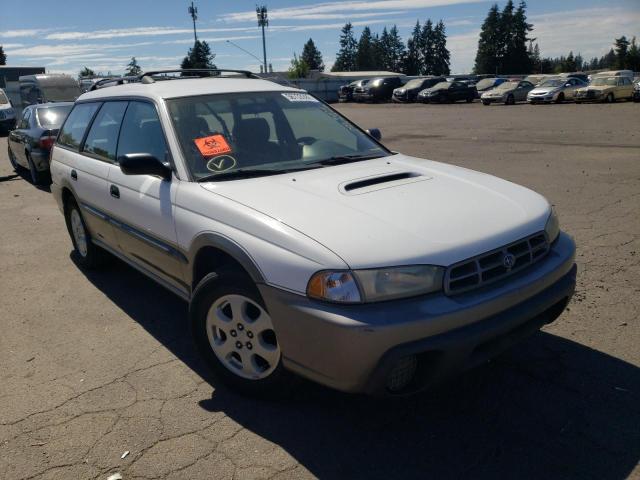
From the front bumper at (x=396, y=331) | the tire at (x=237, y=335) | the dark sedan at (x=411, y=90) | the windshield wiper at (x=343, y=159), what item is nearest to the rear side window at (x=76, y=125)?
the windshield wiper at (x=343, y=159)

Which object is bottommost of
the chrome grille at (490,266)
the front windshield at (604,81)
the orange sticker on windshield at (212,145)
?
the chrome grille at (490,266)

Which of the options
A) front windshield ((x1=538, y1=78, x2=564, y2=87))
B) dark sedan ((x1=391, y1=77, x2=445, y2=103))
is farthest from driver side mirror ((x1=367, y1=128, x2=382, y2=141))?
dark sedan ((x1=391, y1=77, x2=445, y2=103))

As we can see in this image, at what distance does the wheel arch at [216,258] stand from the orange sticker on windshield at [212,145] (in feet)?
2.12

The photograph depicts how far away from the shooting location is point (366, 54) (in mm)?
127438

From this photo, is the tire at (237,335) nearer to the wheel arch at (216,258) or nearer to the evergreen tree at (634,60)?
the wheel arch at (216,258)

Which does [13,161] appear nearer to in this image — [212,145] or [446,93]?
[212,145]

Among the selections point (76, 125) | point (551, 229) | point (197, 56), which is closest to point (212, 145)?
point (551, 229)

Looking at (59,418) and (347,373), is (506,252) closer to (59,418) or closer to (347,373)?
(347,373)

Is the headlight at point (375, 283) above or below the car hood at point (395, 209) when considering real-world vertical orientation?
below

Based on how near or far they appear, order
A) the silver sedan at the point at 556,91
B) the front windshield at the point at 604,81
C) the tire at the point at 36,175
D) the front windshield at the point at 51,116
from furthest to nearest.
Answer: the silver sedan at the point at 556,91, the front windshield at the point at 604,81, the front windshield at the point at 51,116, the tire at the point at 36,175

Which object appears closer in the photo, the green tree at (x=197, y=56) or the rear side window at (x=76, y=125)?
the rear side window at (x=76, y=125)

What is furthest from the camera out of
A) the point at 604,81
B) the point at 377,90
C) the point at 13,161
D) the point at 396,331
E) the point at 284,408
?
the point at 377,90

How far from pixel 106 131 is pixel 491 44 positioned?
11373 cm

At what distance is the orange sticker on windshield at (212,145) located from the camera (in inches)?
137
